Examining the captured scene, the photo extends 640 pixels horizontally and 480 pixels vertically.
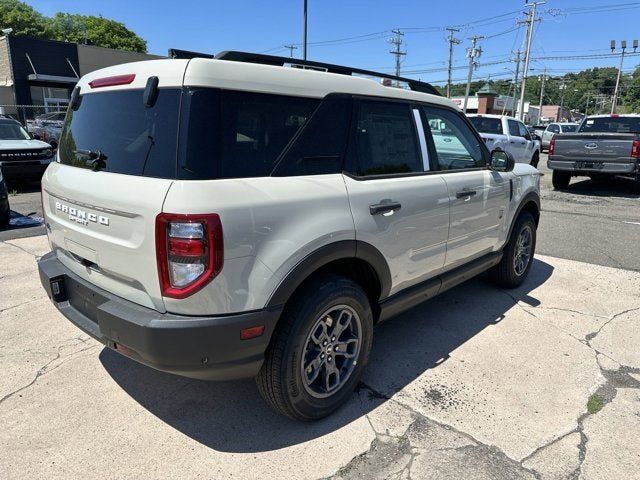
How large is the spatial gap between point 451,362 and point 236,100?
2.45 m

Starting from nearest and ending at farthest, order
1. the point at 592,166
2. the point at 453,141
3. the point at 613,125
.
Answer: the point at 453,141, the point at 592,166, the point at 613,125

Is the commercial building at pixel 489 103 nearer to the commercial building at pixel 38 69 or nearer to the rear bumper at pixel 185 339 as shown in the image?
the commercial building at pixel 38 69

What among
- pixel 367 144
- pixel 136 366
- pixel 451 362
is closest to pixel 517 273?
pixel 451 362

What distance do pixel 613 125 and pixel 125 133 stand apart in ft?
44.4

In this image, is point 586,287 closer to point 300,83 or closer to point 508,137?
point 300,83

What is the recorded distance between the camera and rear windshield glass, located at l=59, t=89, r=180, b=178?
7.22ft

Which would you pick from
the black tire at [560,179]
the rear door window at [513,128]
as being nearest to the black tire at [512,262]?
the black tire at [560,179]

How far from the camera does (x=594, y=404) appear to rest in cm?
300

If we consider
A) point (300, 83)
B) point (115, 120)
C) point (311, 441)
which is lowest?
point (311, 441)

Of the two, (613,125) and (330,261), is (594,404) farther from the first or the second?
(613,125)

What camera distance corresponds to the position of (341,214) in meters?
2.60

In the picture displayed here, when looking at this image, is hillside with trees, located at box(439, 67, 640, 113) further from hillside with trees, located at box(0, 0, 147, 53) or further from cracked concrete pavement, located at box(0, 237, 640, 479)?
cracked concrete pavement, located at box(0, 237, 640, 479)

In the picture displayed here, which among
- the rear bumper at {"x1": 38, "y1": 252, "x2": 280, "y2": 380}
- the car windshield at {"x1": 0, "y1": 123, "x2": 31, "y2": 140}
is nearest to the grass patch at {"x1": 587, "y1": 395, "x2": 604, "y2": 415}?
the rear bumper at {"x1": 38, "y1": 252, "x2": 280, "y2": 380}

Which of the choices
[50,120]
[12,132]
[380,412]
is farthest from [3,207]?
[50,120]
